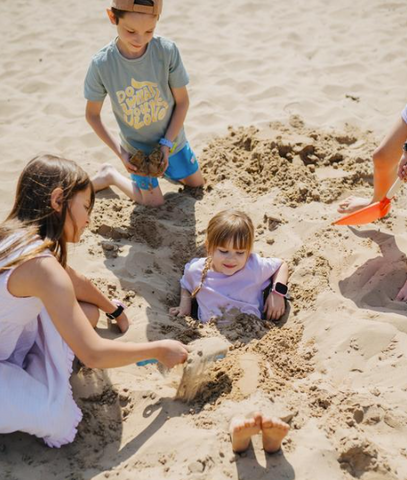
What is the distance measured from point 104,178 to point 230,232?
4.22 ft

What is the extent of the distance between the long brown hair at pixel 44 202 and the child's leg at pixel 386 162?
5.45 ft

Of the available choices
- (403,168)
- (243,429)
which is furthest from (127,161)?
(243,429)

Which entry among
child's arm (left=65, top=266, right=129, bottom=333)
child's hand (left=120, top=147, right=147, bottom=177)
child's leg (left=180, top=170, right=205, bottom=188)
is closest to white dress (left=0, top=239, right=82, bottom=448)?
child's arm (left=65, top=266, right=129, bottom=333)

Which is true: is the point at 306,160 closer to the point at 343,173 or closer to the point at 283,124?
the point at 343,173

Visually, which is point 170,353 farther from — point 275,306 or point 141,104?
point 141,104

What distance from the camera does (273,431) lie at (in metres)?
1.80

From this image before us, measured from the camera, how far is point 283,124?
4176mm

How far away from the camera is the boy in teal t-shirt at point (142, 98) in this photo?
3.18 metres

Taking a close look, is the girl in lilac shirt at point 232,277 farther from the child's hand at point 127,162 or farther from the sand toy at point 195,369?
the child's hand at point 127,162

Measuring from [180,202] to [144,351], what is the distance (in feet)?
5.68

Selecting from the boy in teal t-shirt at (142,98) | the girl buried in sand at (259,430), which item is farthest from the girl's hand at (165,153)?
the girl buried in sand at (259,430)

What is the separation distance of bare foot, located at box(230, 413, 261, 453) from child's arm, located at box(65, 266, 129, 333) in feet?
2.98

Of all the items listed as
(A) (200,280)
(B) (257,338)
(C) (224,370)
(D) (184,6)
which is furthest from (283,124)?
(D) (184,6)

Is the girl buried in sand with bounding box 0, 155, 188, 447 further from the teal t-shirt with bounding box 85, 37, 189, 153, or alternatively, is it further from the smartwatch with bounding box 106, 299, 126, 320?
the teal t-shirt with bounding box 85, 37, 189, 153
